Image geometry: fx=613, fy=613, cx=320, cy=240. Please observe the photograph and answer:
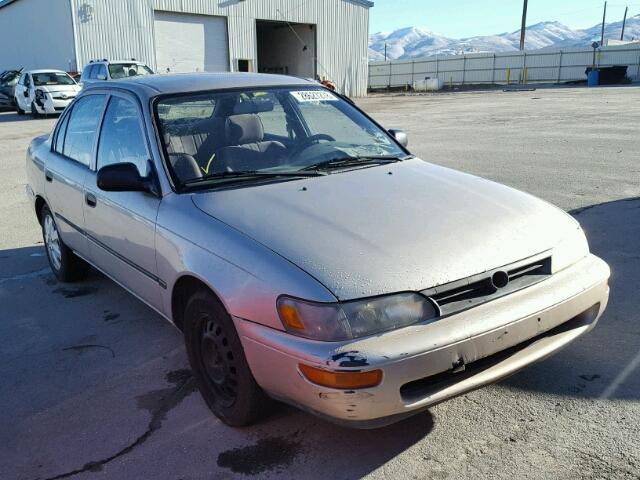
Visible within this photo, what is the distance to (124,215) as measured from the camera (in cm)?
370

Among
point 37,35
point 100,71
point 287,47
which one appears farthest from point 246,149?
point 287,47

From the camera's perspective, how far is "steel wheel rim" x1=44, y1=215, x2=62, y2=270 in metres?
5.14

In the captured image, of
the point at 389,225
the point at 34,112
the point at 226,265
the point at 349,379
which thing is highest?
the point at 389,225

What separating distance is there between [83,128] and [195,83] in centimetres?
116

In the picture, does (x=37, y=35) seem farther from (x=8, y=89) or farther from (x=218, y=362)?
(x=218, y=362)

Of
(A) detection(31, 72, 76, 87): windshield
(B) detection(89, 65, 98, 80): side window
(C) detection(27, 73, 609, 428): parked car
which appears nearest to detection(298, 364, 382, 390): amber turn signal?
(C) detection(27, 73, 609, 428): parked car

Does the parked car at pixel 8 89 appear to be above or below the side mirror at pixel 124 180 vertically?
below

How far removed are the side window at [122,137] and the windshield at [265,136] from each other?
0.19 meters

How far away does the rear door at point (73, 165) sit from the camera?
4.39 meters

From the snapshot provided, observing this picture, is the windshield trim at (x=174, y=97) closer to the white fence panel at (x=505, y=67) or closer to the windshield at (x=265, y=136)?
the windshield at (x=265, y=136)

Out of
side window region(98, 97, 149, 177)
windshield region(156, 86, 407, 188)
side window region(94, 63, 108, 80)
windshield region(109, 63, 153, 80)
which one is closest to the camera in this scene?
windshield region(156, 86, 407, 188)

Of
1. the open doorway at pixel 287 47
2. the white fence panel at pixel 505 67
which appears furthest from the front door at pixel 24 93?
the white fence panel at pixel 505 67

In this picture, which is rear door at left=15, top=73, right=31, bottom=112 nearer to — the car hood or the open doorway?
the open doorway

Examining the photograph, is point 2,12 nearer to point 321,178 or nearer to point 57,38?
point 57,38
